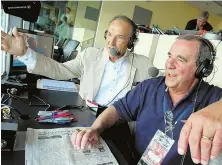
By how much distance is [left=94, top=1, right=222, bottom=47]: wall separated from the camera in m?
6.01

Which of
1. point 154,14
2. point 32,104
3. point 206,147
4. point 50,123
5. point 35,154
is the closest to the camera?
point 206,147

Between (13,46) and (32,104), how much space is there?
0.31 m

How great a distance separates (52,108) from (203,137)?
0.84 m

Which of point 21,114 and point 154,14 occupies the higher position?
point 154,14

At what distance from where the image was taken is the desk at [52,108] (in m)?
0.69

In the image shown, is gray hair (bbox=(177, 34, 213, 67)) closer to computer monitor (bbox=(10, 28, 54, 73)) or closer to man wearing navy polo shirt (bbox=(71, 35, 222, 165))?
man wearing navy polo shirt (bbox=(71, 35, 222, 165))

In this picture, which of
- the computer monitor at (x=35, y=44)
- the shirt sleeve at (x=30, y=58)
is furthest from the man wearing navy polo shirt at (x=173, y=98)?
the computer monitor at (x=35, y=44)

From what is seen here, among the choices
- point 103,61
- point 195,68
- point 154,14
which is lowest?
point 103,61

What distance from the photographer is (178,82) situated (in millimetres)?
1069

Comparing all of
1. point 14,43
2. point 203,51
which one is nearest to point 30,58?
point 14,43

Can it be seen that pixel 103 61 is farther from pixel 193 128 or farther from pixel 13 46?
pixel 193 128

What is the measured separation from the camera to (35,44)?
1692mm

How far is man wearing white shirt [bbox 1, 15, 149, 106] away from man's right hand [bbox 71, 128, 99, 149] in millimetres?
630

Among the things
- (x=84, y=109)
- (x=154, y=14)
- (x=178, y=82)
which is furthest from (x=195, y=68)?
(x=154, y=14)
